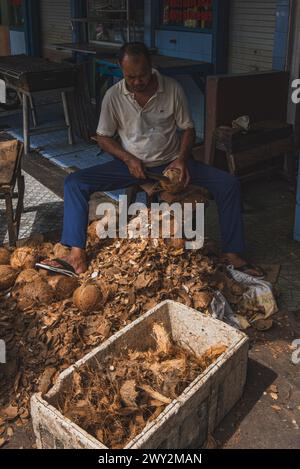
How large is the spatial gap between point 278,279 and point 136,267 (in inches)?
56.3

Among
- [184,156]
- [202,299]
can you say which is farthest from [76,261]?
[184,156]

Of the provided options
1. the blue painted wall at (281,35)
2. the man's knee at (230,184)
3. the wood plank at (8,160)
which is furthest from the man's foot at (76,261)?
the blue painted wall at (281,35)

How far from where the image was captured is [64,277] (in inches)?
159

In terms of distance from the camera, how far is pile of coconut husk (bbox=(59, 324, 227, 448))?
273 centimetres

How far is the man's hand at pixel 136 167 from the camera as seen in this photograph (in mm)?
4480

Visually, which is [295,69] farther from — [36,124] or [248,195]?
[36,124]

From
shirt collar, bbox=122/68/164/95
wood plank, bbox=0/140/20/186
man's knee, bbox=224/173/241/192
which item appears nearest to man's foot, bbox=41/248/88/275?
wood plank, bbox=0/140/20/186

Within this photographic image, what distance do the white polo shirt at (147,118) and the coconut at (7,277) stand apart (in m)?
1.53

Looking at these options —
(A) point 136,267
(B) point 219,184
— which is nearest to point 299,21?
(B) point 219,184

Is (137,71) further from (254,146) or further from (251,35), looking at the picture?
(251,35)

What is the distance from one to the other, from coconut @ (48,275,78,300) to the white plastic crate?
88 centimetres

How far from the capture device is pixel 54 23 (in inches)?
531

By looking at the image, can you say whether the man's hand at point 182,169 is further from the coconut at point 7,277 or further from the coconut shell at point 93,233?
the coconut at point 7,277

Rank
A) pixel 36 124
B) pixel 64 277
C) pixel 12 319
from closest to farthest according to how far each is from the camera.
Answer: pixel 12 319 → pixel 64 277 → pixel 36 124
